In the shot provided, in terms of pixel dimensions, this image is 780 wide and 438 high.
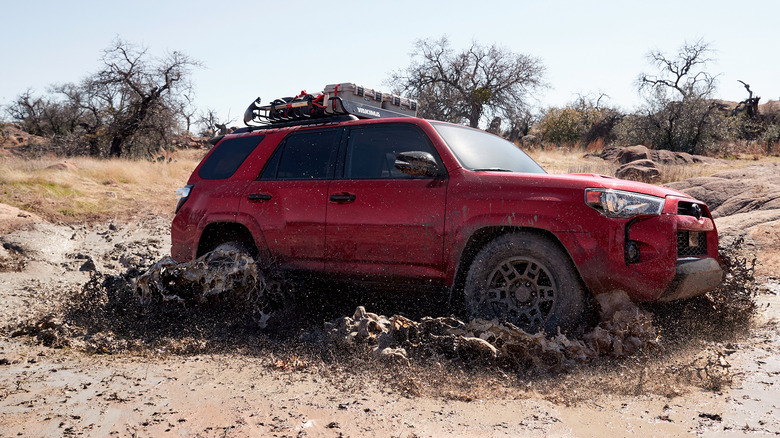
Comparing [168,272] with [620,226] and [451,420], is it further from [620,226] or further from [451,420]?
[620,226]

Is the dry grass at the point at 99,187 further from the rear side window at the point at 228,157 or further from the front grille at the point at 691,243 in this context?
the front grille at the point at 691,243

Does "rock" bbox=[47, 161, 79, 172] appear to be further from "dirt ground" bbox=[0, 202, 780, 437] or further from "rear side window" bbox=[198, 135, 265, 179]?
"dirt ground" bbox=[0, 202, 780, 437]

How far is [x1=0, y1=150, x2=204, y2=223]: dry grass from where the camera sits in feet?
41.9

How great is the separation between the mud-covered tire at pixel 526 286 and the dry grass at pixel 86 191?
1052cm

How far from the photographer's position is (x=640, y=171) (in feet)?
59.9

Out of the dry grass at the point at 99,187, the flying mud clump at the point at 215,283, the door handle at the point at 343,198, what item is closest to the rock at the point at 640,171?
the dry grass at the point at 99,187

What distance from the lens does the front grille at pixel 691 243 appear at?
429 centimetres

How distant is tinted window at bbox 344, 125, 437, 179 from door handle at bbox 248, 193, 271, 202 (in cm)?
82

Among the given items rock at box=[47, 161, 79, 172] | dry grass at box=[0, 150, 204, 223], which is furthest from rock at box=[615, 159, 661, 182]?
rock at box=[47, 161, 79, 172]

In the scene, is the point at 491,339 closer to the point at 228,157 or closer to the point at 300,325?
the point at 300,325

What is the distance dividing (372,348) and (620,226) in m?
1.81

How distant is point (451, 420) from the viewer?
316 centimetres

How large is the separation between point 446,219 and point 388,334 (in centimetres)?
91

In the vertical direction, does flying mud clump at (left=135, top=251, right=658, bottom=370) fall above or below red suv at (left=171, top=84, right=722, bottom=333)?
below
